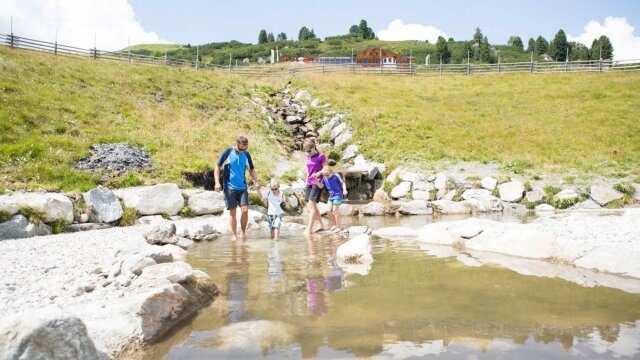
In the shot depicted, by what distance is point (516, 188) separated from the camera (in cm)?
1964

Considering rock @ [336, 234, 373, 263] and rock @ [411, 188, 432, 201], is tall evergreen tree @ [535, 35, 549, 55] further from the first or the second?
rock @ [336, 234, 373, 263]

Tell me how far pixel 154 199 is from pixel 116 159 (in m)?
3.46

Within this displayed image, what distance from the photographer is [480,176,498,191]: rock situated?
66.5ft

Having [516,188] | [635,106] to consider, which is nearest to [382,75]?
[635,106]

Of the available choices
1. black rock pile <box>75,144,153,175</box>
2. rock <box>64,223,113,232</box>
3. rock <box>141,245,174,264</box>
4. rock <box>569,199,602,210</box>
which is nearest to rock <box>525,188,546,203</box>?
rock <box>569,199,602,210</box>

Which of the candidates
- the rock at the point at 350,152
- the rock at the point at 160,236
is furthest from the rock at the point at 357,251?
the rock at the point at 350,152

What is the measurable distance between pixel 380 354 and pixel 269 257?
502cm

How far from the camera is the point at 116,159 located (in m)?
16.3

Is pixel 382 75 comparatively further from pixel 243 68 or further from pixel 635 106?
pixel 635 106

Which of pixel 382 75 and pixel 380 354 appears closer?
pixel 380 354

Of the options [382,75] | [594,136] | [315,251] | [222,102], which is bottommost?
[315,251]

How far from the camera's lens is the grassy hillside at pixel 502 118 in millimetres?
24219

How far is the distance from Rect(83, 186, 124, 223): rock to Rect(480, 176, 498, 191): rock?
52.5ft

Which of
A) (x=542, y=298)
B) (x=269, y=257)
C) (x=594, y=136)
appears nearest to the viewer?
(x=542, y=298)
